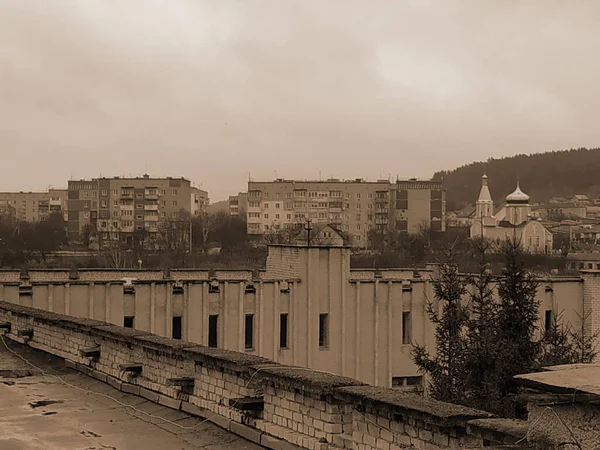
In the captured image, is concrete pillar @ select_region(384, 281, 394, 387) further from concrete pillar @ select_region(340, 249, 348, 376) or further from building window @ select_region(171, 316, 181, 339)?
building window @ select_region(171, 316, 181, 339)

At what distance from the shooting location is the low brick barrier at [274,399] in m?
7.21

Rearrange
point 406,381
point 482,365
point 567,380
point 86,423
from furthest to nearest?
point 406,381 → point 482,365 → point 86,423 → point 567,380

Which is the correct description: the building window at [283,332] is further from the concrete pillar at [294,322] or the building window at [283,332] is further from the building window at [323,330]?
the building window at [323,330]

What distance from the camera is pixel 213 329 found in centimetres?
3048

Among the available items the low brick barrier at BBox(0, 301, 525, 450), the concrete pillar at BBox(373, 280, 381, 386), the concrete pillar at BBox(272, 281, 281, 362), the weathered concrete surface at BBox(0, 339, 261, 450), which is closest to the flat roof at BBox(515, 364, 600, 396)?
the low brick barrier at BBox(0, 301, 525, 450)

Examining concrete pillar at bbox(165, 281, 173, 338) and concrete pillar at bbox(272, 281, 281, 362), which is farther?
concrete pillar at bbox(272, 281, 281, 362)

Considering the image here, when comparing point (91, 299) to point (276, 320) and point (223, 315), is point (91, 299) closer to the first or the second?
point (223, 315)

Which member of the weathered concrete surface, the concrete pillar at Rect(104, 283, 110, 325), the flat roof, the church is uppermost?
the church

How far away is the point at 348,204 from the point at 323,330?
304 ft

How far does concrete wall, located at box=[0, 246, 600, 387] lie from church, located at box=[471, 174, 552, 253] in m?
103

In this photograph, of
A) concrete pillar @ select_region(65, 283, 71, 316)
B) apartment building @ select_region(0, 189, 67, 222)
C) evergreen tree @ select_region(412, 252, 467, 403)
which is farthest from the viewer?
apartment building @ select_region(0, 189, 67, 222)

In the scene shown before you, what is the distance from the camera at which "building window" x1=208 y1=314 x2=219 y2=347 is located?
99.4 feet

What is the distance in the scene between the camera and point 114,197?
122812 mm

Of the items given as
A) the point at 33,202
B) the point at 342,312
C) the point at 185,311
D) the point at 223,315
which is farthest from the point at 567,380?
the point at 33,202
